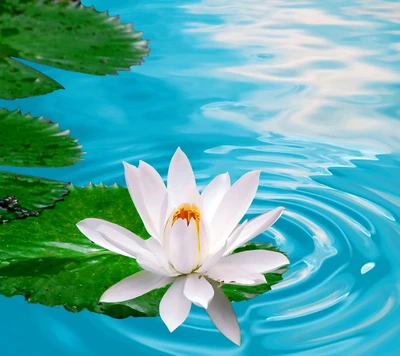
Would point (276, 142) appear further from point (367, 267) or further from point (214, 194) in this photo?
point (214, 194)

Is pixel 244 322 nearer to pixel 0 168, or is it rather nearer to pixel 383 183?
pixel 0 168

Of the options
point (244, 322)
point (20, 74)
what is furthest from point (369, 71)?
point (244, 322)

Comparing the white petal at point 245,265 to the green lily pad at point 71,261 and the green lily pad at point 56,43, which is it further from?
the green lily pad at point 56,43

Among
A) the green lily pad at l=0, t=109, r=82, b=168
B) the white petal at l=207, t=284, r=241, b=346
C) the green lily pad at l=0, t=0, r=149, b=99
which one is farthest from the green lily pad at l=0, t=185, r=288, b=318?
the green lily pad at l=0, t=0, r=149, b=99

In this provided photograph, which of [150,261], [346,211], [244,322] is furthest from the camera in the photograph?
[346,211]

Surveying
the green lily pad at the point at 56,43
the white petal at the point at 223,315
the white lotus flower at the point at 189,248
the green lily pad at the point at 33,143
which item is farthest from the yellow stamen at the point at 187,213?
the green lily pad at the point at 56,43

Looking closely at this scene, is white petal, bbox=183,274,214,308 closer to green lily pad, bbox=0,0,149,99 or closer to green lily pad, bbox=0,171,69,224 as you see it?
green lily pad, bbox=0,171,69,224

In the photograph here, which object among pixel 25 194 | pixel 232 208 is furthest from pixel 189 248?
pixel 25 194
